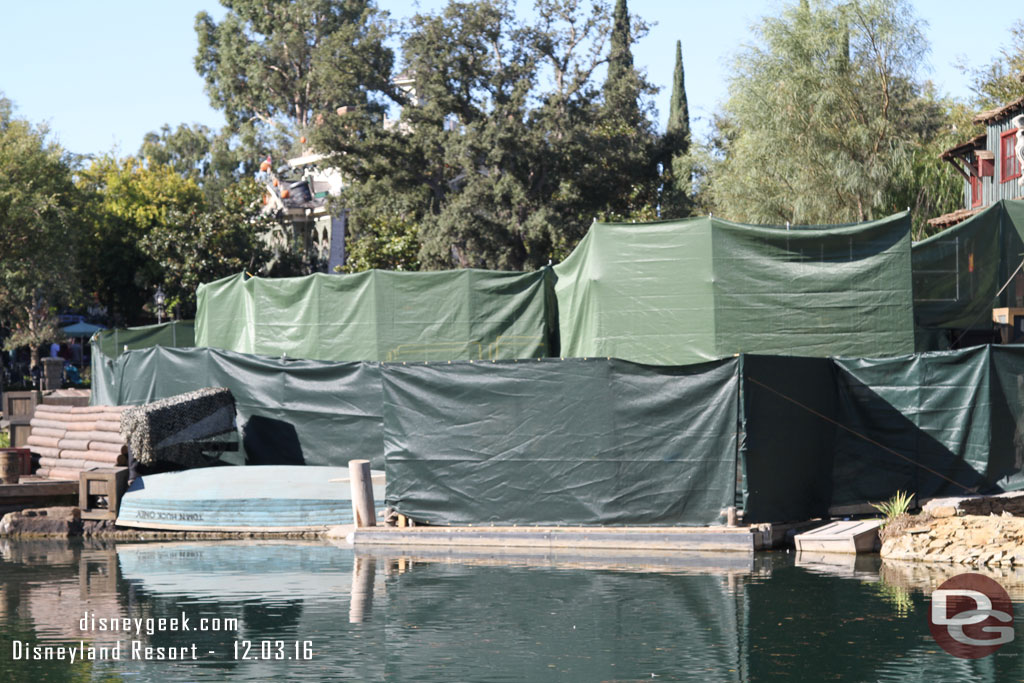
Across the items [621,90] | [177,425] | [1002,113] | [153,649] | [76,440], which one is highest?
[621,90]

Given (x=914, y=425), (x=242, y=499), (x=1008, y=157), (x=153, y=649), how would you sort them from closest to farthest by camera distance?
(x=153, y=649), (x=914, y=425), (x=242, y=499), (x=1008, y=157)

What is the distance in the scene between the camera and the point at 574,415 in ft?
51.2

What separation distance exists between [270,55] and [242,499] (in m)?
67.9

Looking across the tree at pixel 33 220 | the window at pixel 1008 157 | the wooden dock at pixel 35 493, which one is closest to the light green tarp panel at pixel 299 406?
the wooden dock at pixel 35 493

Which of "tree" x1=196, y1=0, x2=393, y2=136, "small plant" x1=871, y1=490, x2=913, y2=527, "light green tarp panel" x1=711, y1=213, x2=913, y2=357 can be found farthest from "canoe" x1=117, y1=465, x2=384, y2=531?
"tree" x1=196, y1=0, x2=393, y2=136

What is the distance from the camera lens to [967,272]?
1841 cm

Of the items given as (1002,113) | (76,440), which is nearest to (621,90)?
(1002,113)

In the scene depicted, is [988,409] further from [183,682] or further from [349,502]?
[183,682]

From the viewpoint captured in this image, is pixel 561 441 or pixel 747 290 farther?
pixel 747 290

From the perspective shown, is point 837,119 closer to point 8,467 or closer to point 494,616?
point 8,467

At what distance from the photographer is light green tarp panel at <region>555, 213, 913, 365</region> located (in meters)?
17.9

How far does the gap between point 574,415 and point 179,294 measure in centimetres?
4048

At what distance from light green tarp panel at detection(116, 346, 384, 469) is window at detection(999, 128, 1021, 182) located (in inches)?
766

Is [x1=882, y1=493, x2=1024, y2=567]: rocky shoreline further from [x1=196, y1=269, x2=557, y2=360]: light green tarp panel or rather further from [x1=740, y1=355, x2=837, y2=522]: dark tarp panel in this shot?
[x1=196, y1=269, x2=557, y2=360]: light green tarp panel
